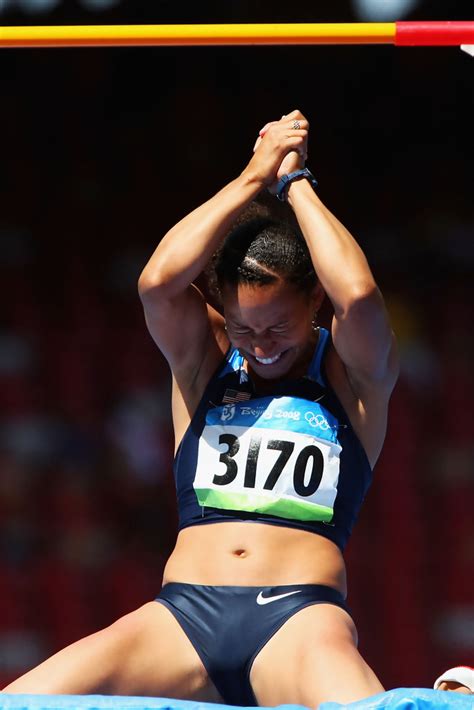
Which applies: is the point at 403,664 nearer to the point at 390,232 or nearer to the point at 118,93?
the point at 390,232

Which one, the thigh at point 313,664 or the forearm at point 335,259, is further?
the forearm at point 335,259

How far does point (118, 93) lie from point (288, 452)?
3.06 meters

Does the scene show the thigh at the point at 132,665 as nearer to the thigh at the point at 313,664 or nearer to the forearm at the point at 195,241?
the thigh at the point at 313,664

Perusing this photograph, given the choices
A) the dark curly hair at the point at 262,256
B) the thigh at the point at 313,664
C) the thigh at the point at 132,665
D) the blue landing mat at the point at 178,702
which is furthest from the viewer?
the dark curly hair at the point at 262,256

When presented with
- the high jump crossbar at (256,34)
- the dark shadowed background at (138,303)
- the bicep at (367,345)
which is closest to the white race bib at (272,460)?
the bicep at (367,345)

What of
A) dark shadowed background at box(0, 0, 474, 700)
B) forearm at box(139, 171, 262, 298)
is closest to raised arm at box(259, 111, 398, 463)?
forearm at box(139, 171, 262, 298)

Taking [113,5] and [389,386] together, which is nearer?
[389,386]

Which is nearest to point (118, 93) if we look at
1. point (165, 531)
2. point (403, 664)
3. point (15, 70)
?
point (15, 70)

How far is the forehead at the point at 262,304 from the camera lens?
2312 millimetres

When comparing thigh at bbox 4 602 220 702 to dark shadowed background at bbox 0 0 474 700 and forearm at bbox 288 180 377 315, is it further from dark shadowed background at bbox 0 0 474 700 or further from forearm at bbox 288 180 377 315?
dark shadowed background at bbox 0 0 474 700

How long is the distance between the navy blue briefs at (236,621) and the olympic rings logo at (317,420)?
0.32 metres

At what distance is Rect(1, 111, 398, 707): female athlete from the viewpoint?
7.28 ft

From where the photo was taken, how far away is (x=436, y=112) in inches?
193

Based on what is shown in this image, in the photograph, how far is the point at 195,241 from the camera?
2.34 metres
